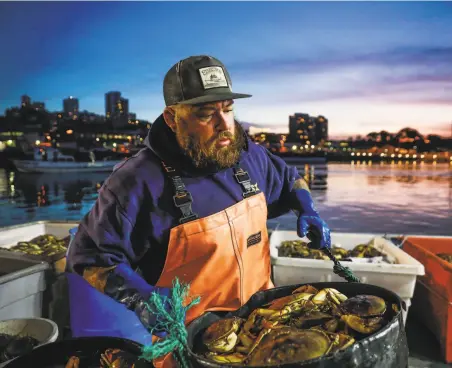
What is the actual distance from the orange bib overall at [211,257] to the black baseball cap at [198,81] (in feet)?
1.45

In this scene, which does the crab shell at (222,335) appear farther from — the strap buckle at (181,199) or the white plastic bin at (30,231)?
the white plastic bin at (30,231)

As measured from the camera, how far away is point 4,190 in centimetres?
3944

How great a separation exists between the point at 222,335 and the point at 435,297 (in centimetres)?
347

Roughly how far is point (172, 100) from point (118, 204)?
70 cm

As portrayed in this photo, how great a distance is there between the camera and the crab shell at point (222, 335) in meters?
1.68

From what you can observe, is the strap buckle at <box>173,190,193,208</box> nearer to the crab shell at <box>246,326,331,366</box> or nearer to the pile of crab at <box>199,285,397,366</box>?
the pile of crab at <box>199,285,397,366</box>

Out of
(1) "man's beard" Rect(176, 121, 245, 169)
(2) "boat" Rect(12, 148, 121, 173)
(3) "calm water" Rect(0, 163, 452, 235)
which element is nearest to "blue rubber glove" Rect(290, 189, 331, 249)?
(1) "man's beard" Rect(176, 121, 245, 169)

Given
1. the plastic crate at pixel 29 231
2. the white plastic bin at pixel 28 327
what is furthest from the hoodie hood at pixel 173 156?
the plastic crate at pixel 29 231

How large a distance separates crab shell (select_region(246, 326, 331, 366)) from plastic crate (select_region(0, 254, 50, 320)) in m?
2.99

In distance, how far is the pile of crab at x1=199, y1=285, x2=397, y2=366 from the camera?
1.47 meters

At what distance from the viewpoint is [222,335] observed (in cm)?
174

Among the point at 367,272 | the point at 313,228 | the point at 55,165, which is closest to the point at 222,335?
the point at 313,228

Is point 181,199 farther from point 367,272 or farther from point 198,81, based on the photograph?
point 367,272

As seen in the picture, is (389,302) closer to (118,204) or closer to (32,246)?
(118,204)
